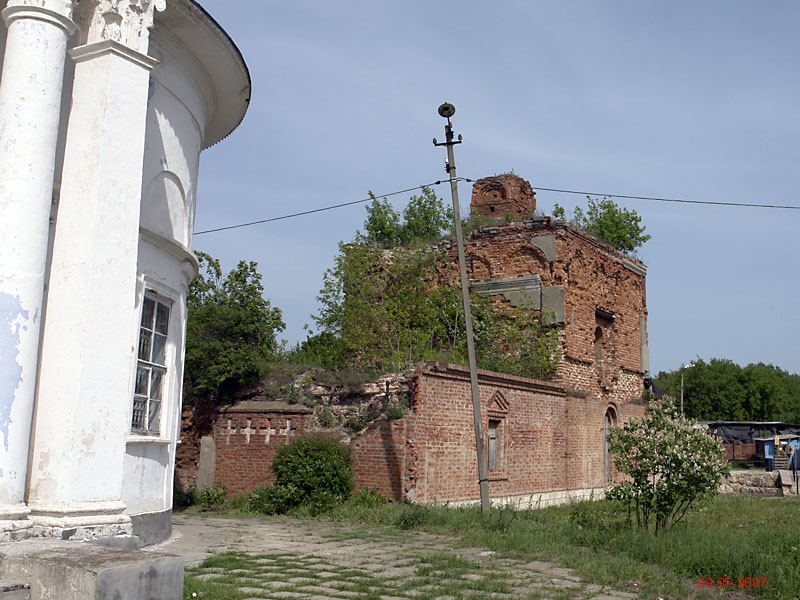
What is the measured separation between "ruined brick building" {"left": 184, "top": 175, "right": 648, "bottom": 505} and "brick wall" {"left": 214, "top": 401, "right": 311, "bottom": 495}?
0.10ft

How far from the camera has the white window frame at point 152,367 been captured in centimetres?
924

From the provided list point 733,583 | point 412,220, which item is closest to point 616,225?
point 412,220

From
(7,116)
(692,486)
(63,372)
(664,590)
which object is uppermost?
(7,116)

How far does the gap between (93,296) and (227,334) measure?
472 inches

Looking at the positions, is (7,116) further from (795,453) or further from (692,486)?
(795,453)

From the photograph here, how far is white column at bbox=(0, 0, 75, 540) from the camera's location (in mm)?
5695

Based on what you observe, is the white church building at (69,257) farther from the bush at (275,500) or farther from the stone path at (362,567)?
the bush at (275,500)

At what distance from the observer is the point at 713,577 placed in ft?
28.2

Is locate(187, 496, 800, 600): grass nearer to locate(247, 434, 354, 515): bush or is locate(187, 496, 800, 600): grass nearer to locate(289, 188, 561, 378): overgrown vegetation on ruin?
locate(247, 434, 354, 515): bush

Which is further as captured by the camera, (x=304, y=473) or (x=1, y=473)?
(x=304, y=473)

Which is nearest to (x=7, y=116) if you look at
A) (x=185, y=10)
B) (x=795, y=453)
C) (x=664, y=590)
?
(x=185, y=10)

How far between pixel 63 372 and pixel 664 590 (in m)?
6.23

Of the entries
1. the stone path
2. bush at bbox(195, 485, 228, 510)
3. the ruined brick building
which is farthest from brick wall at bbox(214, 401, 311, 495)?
the stone path

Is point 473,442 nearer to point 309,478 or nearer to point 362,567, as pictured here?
point 309,478
